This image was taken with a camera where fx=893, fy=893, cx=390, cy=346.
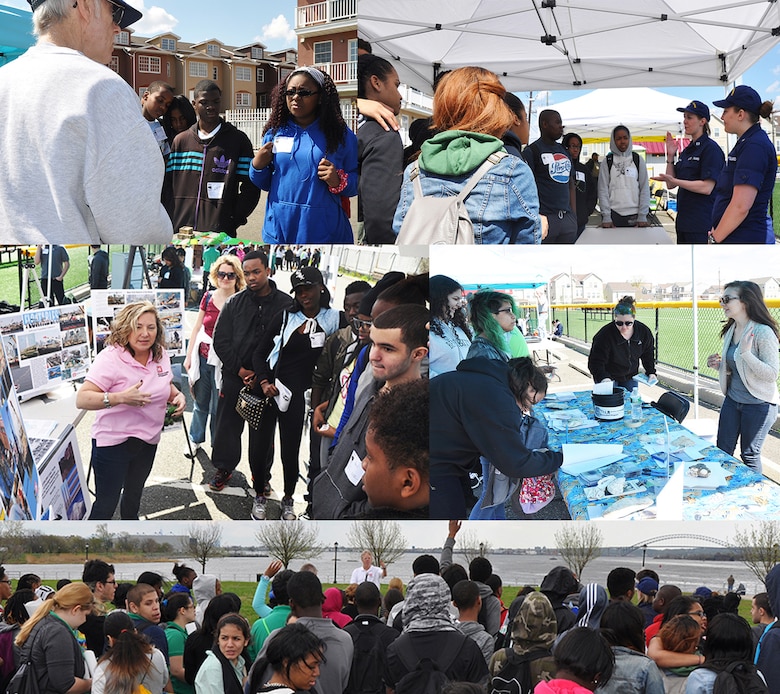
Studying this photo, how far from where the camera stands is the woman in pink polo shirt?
3.73 meters

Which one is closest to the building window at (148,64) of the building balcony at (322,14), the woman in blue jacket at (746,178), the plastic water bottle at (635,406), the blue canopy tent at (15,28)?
the blue canopy tent at (15,28)

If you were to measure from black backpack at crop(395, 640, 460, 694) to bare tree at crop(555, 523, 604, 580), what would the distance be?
2.34ft

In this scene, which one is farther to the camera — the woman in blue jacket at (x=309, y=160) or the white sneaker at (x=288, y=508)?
the woman in blue jacket at (x=309, y=160)

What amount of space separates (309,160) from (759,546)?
284 cm

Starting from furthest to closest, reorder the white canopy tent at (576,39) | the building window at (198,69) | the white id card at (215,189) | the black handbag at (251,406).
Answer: the white canopy tent at (576,39) → the building window at (198,69) → the white id card at (215,189) → the black handbag at (251,406)

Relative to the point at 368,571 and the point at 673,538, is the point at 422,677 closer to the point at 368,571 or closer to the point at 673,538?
the point at 368,571

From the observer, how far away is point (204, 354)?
3824 millimetres

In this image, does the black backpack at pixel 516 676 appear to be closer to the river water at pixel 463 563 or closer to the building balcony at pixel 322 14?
the river water at pixel 463 563

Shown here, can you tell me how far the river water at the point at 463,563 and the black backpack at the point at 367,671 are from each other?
15.2 inches

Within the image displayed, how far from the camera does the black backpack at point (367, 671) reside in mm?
3615

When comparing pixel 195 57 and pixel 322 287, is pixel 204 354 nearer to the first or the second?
pixel 322 287

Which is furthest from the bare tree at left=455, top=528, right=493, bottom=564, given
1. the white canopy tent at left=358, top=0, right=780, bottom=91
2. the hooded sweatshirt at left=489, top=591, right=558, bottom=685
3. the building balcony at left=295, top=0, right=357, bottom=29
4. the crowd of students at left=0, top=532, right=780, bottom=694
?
the white canopy tent at left=358, top=0, right=780, bottom=91

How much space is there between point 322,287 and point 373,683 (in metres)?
1.63

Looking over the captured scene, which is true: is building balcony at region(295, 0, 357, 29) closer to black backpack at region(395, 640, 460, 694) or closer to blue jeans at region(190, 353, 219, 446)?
blue jeans at region(190, 353, 219, 446)
